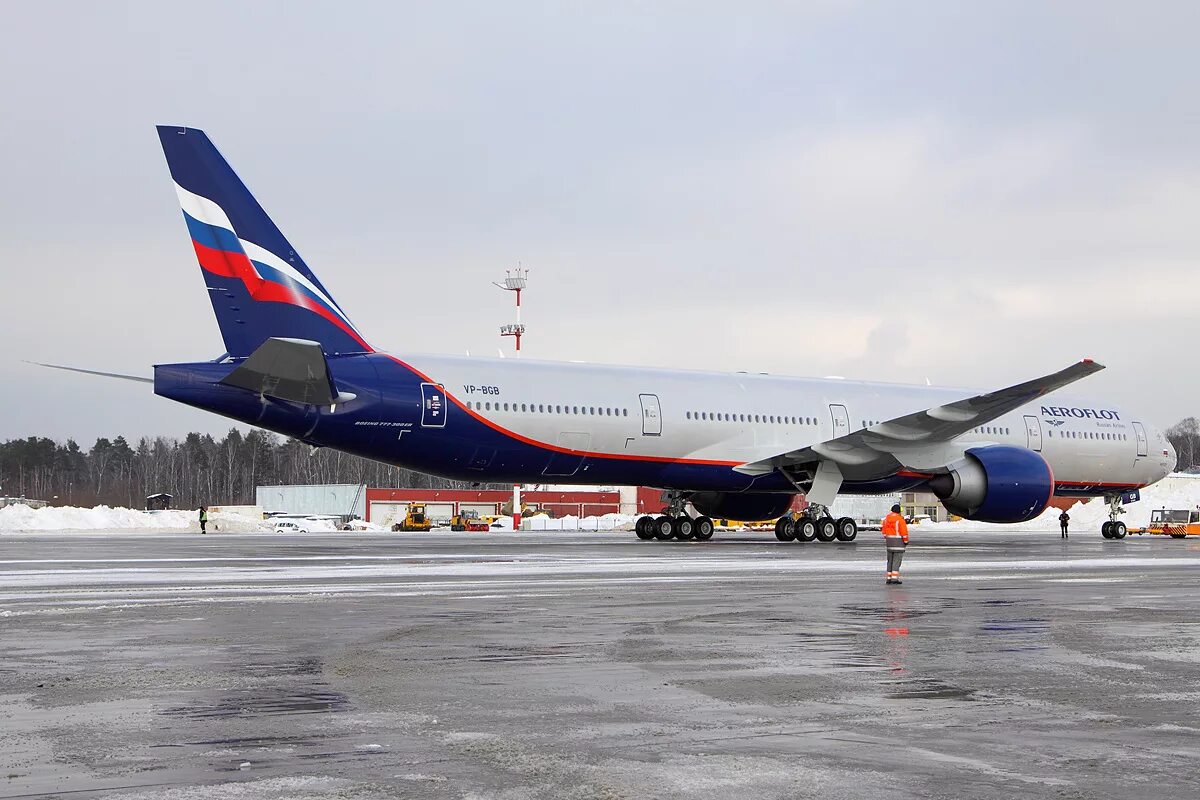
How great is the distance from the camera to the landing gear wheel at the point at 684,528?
37.3 metres

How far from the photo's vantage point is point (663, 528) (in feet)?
122

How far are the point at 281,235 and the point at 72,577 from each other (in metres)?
12.5

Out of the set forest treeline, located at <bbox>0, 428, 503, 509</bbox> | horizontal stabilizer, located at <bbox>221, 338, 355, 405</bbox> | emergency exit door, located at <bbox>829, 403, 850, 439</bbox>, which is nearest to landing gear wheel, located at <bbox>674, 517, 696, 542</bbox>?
emergency exit door, located at <bbox>829, 403, 850, 439</bbox>

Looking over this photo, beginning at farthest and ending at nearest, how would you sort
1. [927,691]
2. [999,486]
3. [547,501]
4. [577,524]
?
[547,501] < [577,524] < [999,486] < [927,691]

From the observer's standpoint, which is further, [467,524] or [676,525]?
[467,524]

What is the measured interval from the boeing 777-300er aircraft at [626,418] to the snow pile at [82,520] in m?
29.7

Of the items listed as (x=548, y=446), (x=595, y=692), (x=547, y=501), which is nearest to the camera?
(x=595, y=692)

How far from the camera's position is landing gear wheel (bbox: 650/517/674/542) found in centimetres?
3697

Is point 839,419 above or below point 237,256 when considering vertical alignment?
below

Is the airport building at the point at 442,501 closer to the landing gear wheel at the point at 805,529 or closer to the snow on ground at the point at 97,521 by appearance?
the snow on ground at the point at 97,521

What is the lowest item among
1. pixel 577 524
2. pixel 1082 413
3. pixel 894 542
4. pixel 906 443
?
pixel 577 524

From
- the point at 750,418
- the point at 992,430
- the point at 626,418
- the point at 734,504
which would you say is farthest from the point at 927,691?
the point at 992,430

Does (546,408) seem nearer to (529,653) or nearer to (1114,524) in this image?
(1114,524)

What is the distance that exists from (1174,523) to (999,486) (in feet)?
94.3
